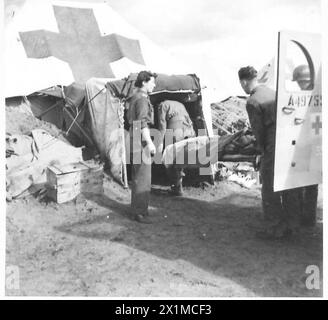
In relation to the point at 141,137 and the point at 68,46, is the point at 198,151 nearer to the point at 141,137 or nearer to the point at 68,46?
the point at 141,137

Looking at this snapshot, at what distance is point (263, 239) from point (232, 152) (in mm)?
1198

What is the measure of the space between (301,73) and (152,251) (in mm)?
2373

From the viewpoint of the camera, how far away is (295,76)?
420 cm

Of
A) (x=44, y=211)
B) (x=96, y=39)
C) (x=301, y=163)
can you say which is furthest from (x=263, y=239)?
(x=96, y=39)

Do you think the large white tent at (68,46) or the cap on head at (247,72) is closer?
the cap on head at (247,72)

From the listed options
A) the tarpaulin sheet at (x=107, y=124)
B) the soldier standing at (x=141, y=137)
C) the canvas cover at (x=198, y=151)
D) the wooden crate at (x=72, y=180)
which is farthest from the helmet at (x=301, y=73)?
the wooden crate at (x=72, y=180)

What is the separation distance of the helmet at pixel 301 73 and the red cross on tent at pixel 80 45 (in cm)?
452

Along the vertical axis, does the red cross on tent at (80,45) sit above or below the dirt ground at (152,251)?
above

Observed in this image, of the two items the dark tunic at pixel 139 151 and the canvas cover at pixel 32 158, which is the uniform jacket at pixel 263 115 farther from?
the canvas cover at pixel 32 158

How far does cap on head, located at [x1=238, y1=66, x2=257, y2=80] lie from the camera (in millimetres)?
4395

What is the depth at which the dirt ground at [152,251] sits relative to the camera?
3.78m

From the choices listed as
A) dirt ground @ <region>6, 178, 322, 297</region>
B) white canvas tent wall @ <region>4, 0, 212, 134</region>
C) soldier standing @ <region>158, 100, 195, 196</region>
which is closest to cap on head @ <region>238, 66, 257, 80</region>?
dirt ground @ <region>6, 178, 322, 297</region>

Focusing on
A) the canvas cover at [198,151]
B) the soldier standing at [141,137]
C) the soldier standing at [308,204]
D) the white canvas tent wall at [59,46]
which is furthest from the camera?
the white canvas tent wall at [59,46]

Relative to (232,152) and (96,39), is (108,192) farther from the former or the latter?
(96,39)
